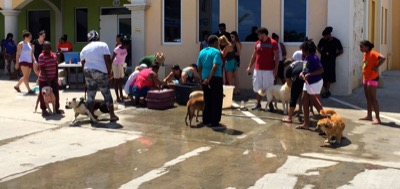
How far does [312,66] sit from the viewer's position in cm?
794

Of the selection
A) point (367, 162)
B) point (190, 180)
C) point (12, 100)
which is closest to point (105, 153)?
point (190, 180)

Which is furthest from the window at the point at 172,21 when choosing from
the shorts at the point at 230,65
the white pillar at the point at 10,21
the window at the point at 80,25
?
Answer: the white pillar at the point at 10,21

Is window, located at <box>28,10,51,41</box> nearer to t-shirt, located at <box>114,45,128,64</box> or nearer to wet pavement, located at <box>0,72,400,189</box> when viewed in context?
t-shirt, located at <box>114,45,128,64</box>

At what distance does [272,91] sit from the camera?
9570mm

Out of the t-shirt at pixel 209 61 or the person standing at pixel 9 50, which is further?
the person standing at pixel 9 50

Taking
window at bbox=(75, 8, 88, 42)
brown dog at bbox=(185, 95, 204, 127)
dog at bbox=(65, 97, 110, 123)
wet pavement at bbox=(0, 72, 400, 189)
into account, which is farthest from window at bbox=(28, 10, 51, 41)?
brown dog at bbox=(185, 95, 204, 127)

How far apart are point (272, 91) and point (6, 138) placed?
5.05m

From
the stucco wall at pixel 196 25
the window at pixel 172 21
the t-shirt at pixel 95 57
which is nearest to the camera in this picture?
the t-shirt at pixel 95 57

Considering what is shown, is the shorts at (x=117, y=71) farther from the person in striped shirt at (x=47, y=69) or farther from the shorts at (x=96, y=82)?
the shorts at (x=96, y=82)

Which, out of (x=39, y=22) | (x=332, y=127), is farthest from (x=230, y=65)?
(x=39, y=22)

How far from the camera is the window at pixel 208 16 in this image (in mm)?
13562

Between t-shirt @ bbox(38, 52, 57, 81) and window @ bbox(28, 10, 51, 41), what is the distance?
11.4 metres

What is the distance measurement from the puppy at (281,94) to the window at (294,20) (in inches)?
129

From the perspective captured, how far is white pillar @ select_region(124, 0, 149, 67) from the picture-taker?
1427cm
